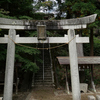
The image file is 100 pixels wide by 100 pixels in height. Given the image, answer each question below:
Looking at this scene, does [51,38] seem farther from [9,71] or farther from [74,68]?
[9,71]

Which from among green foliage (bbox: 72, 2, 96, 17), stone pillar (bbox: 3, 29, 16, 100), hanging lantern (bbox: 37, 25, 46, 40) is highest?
green foliage (bbox: 72, 2, 96, 17)

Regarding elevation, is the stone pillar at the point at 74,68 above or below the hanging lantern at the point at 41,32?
below

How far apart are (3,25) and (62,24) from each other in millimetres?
3133

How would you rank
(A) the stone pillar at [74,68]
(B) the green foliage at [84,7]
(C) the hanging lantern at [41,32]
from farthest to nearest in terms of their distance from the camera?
(B) the green foliage at [84,7] → (C) the hanging lantern at [41,32] → (A) the stone pillar at [74,68]

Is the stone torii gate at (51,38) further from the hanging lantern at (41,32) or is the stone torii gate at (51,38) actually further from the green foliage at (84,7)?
the green foliage at (84,7)

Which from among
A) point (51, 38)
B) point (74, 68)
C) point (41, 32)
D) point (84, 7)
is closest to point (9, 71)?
point (41, 32)

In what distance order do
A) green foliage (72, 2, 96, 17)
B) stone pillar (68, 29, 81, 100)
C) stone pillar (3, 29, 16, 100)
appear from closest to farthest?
stone pillar (3, 29, 16, 100) < stone pillar (68, 29, 81, 100) < green foliage (72, 2, 96, 17)

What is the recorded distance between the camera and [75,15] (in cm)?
1116

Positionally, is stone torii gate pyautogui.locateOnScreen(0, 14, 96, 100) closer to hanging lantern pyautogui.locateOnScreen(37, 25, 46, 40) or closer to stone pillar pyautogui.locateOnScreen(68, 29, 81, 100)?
stone pillar pyautogui.locateOnScreen(68, 29, 81, 100)

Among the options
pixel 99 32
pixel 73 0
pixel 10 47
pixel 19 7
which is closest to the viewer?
pixel 10 47

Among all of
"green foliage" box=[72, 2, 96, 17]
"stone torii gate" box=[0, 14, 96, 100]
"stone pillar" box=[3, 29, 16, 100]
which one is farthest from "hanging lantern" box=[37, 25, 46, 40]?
"green foliage" box=[72, 2, 96, 17]

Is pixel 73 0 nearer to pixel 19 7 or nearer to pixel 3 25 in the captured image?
pixel 19 7

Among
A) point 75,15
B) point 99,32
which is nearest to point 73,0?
point 75,15

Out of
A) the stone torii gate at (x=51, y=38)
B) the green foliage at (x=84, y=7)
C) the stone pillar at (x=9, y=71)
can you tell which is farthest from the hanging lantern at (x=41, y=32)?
the green foliage at (x=84, y=7)
